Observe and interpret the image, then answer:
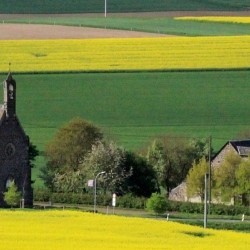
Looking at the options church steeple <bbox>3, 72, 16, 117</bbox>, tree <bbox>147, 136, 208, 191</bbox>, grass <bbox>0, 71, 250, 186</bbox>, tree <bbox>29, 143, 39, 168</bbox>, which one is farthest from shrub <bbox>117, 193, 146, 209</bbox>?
grass <bbox>0, 71, 250, 186</bbox>

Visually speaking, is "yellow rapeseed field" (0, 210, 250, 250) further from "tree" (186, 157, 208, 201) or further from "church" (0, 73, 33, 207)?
"tree" (186, 157, 208, 201)

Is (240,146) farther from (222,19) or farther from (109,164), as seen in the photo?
(222,19)

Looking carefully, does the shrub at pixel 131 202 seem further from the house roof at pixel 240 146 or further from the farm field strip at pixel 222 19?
the farm field strip at pixel 222 19

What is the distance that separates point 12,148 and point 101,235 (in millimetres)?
36764

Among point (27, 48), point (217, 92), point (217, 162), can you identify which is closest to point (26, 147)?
point (217, 162)

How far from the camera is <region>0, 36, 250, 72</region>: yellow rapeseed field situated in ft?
375

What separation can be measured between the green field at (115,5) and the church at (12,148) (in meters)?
51.6

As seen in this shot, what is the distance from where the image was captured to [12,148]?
8831 centimetres

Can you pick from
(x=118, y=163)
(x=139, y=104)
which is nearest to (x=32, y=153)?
(x=118, y=163)

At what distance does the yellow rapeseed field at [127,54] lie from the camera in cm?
11438

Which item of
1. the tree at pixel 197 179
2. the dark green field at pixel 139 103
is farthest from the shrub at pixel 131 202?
the dark green field at pixel 139 103

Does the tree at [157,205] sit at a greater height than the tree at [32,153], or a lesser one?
lesser

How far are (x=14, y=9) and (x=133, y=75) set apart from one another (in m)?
31.4

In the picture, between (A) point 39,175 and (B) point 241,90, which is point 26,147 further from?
(B) point 241,90
